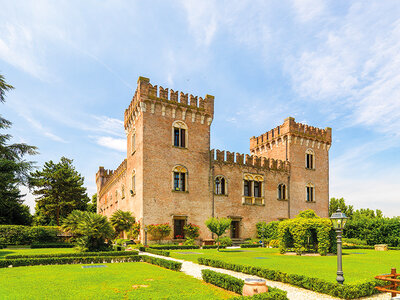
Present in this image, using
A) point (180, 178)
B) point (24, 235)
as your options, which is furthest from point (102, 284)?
point (24, 235)

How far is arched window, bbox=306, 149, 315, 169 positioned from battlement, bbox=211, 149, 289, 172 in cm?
333

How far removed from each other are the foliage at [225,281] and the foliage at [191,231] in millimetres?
15606

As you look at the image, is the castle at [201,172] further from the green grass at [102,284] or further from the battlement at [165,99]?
the green grass at [102,284]

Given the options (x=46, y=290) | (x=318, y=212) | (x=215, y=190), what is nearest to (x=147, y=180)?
(x=215, y=190)

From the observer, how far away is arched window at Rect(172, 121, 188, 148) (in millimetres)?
28391

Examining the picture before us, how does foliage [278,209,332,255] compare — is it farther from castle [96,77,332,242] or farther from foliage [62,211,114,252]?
foliage [62,211,114,252]

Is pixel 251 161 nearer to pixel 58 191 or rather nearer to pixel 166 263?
pixel 166 263

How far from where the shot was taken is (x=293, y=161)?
35562 mm

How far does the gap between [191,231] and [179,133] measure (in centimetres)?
885

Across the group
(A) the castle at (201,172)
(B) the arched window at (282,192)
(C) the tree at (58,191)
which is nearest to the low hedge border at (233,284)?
(A) the castle at (201,172)

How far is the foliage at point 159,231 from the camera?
2505 centimetres

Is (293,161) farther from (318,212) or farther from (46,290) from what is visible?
(46,290)

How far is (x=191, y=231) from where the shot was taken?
26875mm

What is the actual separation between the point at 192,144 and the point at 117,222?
9566mm
